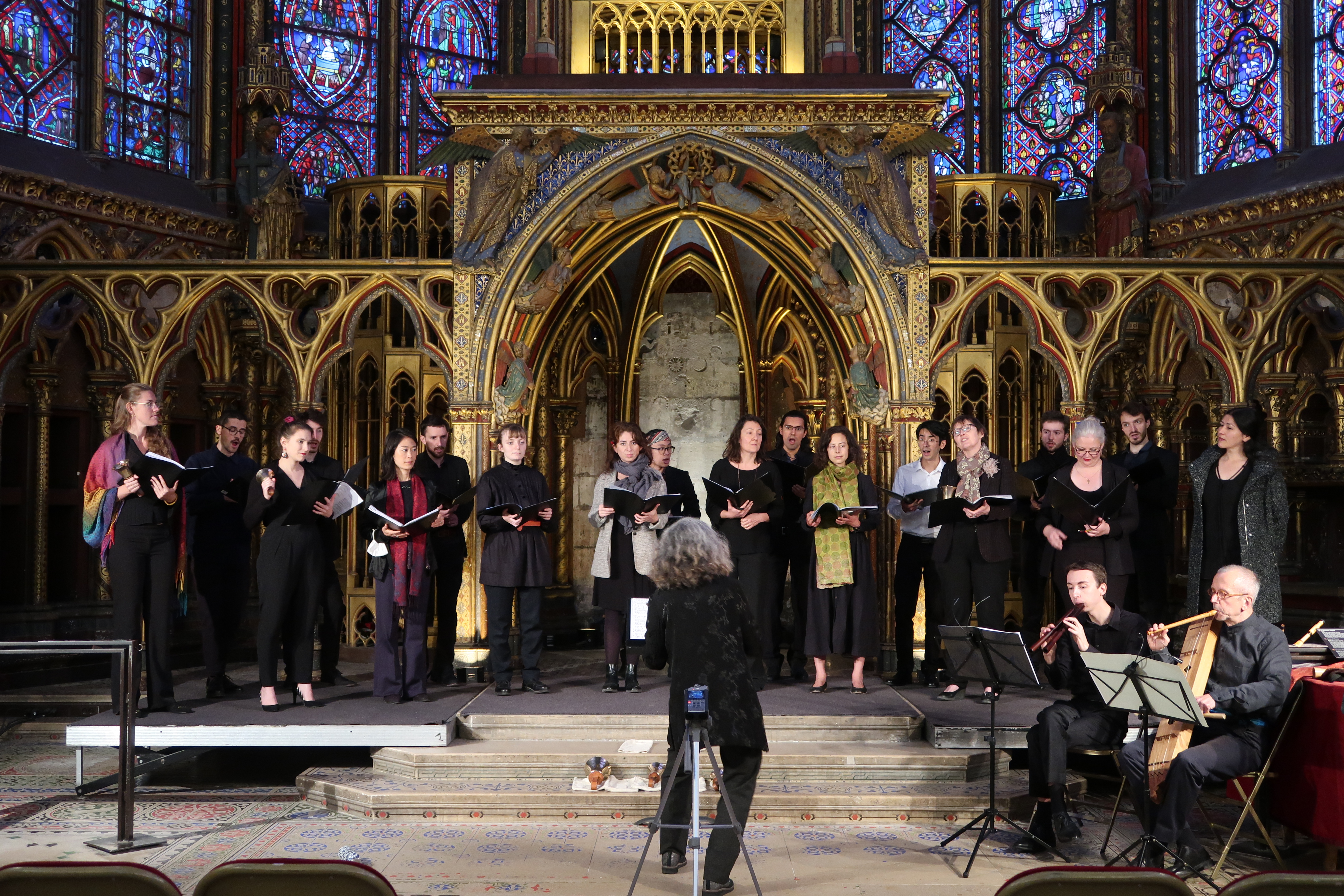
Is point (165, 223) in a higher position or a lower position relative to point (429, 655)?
higher

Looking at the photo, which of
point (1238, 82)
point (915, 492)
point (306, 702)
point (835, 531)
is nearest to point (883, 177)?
point (915, 492)

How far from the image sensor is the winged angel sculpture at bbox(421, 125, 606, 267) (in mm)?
8977

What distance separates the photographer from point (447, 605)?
8.45m

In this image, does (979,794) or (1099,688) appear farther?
(979,794)

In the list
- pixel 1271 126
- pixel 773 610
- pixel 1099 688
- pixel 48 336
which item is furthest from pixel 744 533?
pixel 1271 126

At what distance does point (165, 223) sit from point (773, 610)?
679 cm

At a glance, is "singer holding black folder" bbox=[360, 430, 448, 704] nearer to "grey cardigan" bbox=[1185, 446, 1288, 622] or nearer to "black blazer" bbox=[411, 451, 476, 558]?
"black blazer" bbox=[411, 451, 476, 558]

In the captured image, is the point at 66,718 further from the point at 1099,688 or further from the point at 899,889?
the point at 1099,688

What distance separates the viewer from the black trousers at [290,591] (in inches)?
283

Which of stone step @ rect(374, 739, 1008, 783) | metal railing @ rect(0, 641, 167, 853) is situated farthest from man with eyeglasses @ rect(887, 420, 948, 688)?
metal railing @ rect(0, 641, 167, 853)

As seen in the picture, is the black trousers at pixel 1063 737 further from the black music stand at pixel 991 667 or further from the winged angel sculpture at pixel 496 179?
the winged angel sculpture at pixel 496 179

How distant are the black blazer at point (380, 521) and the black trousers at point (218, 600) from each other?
86 centimetres

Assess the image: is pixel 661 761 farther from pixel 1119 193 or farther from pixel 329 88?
pixel 329 88

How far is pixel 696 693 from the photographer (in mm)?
4781
